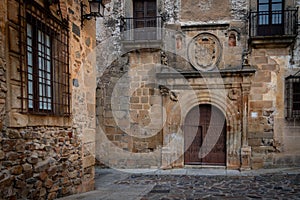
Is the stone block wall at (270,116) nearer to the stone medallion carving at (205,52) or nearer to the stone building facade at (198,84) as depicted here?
the stone building facade at (198,84)

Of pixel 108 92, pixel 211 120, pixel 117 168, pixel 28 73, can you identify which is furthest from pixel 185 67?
pixel 28 73

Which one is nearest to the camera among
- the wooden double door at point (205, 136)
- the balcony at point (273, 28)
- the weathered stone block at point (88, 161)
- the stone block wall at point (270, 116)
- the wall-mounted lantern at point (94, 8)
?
the wall-mounted lantern at point (94, 8)

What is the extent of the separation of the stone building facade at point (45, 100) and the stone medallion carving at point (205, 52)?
358cm

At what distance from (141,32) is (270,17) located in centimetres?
379

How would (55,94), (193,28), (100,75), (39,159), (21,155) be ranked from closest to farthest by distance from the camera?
(21,155) < (39,159) < (55,94) < (193,28) < (100,75)

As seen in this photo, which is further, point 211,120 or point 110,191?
point 211,120

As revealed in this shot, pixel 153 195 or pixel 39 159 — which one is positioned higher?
pixel 39 159

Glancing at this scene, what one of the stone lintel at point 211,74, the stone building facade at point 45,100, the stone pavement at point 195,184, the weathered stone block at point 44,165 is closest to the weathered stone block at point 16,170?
the stone building facade at point 45,100

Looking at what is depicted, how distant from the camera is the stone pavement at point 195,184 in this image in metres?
4.54

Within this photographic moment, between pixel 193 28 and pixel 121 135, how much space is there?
13.0ft

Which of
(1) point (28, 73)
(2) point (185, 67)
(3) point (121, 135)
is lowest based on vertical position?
(3) point (121, 135)

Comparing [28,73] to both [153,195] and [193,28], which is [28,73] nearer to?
[153,195]

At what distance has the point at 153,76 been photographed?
7.78m

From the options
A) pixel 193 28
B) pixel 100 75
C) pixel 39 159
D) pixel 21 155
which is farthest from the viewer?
pixel 100 75
